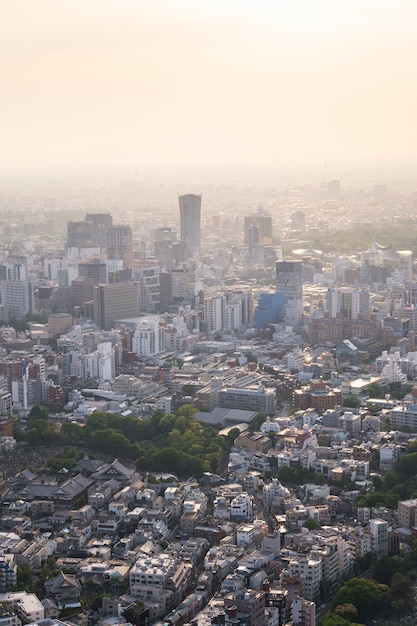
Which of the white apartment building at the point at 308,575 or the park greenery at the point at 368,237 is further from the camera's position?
the park greenery at the point at 368,237

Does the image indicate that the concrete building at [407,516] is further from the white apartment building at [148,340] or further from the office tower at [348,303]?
the office tower at [348,303]

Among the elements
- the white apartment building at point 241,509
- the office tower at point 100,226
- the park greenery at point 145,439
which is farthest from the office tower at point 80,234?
the white apartment building at point 241,509

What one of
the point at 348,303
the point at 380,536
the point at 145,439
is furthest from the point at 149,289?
the point at 380,536

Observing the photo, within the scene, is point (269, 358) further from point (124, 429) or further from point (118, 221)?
point (118, 221)

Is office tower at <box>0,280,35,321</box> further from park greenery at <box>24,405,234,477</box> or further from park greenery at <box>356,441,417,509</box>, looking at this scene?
park greenery at <box>356,441,417,509</box>

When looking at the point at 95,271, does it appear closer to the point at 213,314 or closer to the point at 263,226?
the point at 213,314

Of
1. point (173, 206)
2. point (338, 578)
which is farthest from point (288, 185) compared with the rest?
point (338, 578)
